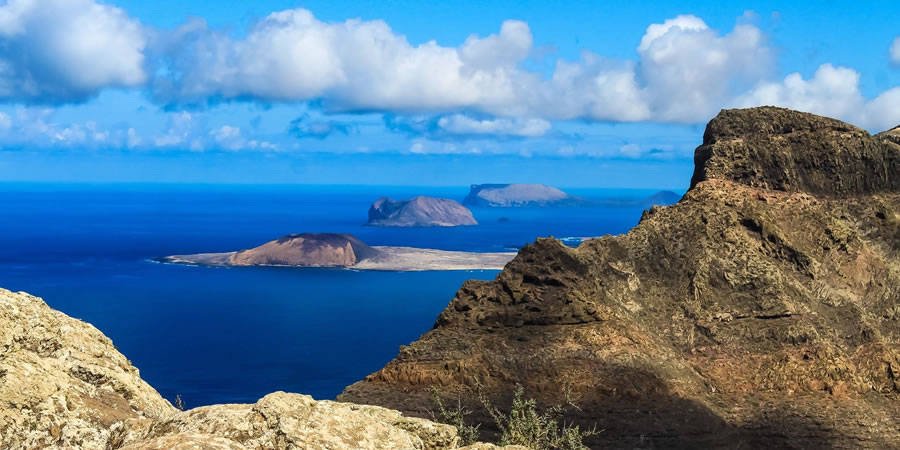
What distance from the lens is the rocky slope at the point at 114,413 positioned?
48.2 feet

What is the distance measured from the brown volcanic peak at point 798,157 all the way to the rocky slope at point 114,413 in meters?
70.8

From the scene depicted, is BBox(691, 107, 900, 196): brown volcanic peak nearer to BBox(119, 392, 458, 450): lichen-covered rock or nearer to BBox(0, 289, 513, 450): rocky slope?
BBox(0, 289, 513, 450): rocky slope

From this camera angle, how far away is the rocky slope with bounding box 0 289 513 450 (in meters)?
14.7

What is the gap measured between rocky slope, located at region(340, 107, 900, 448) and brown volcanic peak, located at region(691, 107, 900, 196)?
0.13 metres

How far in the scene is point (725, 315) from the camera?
73938 mm

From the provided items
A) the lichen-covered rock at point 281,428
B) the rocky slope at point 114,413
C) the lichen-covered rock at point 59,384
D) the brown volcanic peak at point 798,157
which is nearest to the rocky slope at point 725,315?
the brown volcanic peak at point 798,157

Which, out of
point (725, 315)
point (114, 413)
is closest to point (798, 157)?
point (725, 315)

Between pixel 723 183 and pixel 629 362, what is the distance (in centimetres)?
2430

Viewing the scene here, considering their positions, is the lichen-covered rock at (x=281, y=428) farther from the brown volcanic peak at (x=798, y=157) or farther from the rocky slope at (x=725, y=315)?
the brown volcanic peak at (x=798, y=157)

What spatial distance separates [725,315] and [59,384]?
204ft

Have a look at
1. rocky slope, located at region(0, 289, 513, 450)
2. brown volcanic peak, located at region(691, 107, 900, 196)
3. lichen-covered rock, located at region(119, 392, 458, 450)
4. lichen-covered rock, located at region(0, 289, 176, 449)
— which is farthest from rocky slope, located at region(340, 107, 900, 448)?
lichen-covered rock, located at region(119, 392, 458, 450)

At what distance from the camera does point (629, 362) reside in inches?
2633

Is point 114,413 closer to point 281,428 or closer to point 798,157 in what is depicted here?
point 281,428

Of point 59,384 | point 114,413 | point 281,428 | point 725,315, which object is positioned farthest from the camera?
point 725,315
